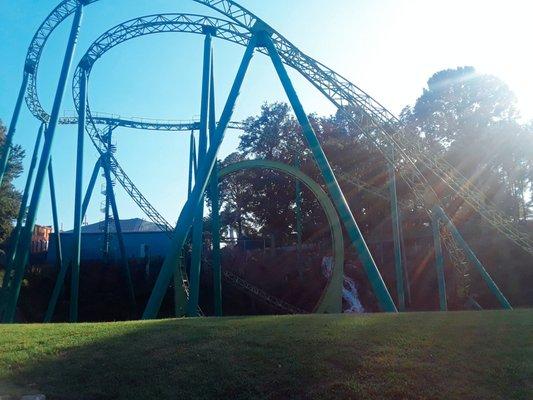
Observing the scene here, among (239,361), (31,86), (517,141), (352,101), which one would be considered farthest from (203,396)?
(517,141)

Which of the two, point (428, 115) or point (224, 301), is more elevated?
point (428, 115)

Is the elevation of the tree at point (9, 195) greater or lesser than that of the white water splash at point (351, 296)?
greater

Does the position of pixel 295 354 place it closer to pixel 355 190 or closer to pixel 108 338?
pixel 108 338

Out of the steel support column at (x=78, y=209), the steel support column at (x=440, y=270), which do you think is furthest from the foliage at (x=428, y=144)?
the steel support column at (x=78, y=209)

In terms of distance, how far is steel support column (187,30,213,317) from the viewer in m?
17.7

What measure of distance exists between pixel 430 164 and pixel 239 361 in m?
15.6

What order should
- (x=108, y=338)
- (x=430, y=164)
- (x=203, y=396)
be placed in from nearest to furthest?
(x=203, y=396) < (x=108, y=338) < (x=430, y=164)

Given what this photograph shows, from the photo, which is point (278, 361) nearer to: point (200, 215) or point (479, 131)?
point (200, 215)

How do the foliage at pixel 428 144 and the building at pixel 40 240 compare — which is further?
the building at pixel 40 240

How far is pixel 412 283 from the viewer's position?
102 feet

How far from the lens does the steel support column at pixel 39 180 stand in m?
17.4

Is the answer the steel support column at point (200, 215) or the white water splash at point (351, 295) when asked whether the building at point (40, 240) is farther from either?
the steel support column at point (200, 215)

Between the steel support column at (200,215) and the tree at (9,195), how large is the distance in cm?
2289

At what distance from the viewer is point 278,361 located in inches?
275
